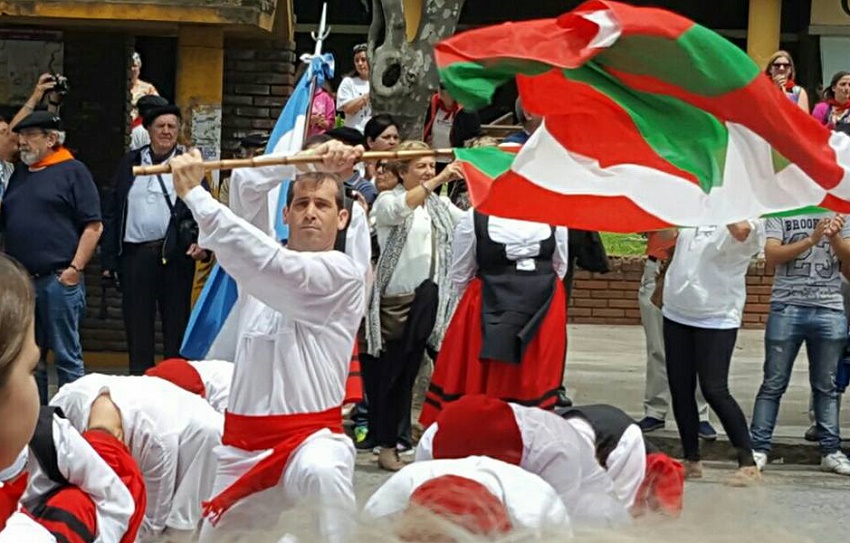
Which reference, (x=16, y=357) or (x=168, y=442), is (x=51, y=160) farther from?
(x=16, y=357)

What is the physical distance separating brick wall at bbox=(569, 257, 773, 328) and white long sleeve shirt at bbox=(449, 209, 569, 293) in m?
7.08

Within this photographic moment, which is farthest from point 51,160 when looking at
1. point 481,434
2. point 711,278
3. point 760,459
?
point 481,434

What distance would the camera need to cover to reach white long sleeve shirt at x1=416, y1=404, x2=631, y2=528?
4.88 meters

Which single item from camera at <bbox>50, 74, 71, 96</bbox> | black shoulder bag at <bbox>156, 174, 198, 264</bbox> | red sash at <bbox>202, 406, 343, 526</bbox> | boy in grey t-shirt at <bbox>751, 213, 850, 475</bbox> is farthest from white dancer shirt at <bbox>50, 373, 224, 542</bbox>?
camera at <bbox>50, 74, 71, 96</bbox>

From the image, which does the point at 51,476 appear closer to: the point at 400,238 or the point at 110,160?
the point at 400,238

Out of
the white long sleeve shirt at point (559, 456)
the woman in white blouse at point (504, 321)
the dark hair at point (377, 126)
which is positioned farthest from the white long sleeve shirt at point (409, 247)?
the white long sleeve shirt at point (559, 456)

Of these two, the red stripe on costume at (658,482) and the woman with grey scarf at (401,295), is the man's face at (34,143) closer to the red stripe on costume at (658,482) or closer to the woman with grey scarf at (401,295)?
the woman with grey scarf at (401,295)

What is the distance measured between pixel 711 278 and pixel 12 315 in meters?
6.67

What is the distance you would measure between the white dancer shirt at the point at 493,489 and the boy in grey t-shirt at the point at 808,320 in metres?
5.33

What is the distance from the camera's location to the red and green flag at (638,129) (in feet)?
17.6

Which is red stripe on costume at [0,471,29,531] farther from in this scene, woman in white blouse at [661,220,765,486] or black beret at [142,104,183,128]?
black beret at [142,104,183,128]

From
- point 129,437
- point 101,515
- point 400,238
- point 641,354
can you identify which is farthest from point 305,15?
point 101,515

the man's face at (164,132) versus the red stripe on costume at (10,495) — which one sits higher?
the man's face at (164,132)

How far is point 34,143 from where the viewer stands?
9641 mm
